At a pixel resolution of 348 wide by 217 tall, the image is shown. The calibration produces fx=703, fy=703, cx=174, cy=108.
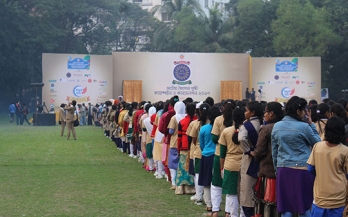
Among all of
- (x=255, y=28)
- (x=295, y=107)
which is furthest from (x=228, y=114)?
→ (x=255, y=28)

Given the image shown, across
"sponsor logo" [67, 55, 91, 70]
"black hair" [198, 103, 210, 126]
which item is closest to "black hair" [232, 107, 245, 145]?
"black hair" [198, 103, 210, 126]

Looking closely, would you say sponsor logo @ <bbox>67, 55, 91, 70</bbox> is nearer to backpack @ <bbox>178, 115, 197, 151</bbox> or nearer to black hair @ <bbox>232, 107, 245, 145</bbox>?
backpack @ <bbox>178, 115, 197, 151</bbox>

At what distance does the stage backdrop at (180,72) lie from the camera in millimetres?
44312

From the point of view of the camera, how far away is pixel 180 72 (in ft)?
145

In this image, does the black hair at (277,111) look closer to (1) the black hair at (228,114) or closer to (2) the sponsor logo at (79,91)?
(1) the black hair at (228,114)

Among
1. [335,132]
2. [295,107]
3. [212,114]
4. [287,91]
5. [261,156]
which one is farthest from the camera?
[287,91]

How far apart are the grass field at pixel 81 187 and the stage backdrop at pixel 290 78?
23978mm

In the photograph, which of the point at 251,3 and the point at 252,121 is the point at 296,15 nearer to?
the point at 251,3

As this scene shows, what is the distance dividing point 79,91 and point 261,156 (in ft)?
118

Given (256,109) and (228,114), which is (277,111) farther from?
(228,114)

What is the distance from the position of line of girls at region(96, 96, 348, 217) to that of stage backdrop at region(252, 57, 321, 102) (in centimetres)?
3156

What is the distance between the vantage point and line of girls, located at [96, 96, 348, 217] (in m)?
7.11

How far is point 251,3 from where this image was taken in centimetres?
5866

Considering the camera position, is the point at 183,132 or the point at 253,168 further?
the point at 183,132
